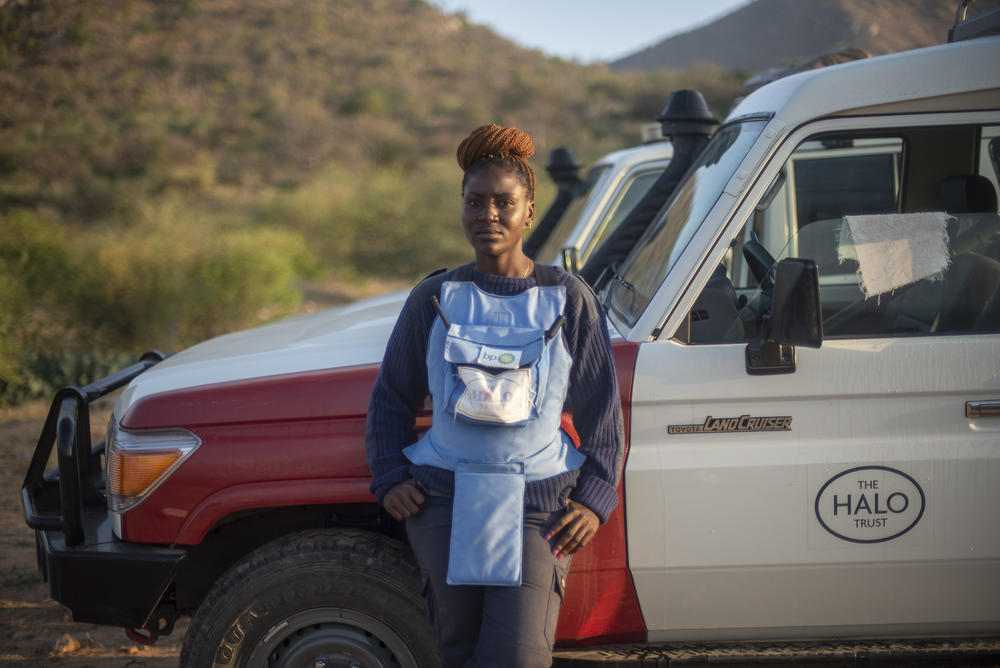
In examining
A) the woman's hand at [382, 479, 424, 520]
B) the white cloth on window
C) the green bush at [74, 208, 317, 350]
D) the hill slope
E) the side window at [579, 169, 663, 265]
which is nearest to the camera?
the woman's hand at [382, 479, 424, 520]

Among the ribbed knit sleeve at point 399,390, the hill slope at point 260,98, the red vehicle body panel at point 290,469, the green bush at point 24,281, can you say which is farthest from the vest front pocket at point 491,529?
the hill slope at point 260,98

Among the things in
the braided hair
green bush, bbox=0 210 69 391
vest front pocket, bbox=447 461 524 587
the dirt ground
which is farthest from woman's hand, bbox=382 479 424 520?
green bush, bbox=0 210 69 391

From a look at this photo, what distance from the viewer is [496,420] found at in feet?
7.47

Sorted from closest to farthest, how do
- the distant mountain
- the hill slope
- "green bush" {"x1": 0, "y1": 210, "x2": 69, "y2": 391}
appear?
the distant mountain < "green bush" {"x1": 0, "y1": 210, "x2": 69, "y2": 391} < the hill slope

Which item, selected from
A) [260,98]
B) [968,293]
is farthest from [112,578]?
[260,98]

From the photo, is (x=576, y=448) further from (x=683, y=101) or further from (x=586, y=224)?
(x=586, y=224)

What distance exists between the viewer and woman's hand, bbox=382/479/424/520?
2404 mm

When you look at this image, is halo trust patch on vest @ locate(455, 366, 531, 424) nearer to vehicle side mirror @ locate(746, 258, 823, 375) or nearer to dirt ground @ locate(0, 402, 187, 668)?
vehicle side mirror @ locate(746, 258, 823, 375)

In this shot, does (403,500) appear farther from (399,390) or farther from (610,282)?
(610,282)

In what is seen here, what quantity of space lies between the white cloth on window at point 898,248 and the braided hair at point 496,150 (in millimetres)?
1106

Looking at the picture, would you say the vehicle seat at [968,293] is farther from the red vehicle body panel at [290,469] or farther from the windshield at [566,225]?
the windshield at [566,225]

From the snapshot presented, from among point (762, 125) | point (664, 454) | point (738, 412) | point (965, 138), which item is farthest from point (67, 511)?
point (965, 138)

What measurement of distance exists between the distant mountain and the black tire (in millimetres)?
3005

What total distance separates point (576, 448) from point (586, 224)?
3.39m
